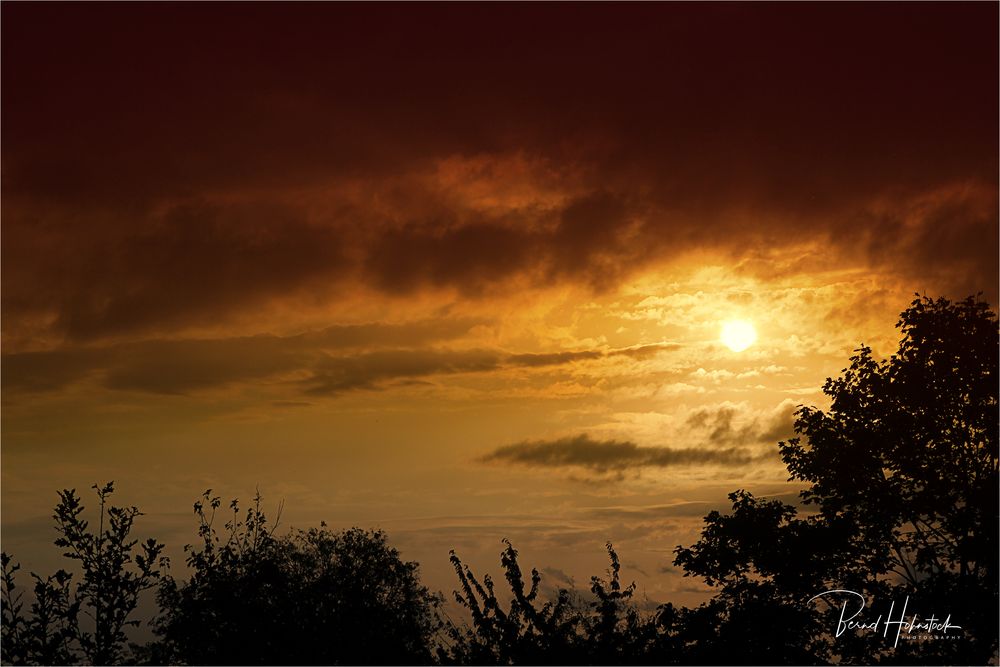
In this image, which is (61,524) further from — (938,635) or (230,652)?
(938,635)

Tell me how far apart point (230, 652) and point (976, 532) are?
2670 cm

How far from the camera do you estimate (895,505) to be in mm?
31703

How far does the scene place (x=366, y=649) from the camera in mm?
28781

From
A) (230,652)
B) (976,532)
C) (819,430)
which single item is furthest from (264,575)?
(976,532)
